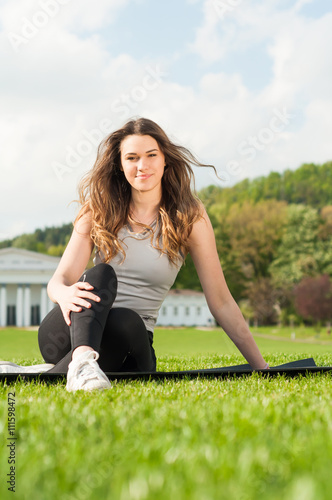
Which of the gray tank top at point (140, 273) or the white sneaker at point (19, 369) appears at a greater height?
the gray tank top at point (140, 273)

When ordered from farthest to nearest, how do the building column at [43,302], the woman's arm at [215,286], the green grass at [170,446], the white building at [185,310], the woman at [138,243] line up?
the building column at [43,302] < the white building at [185,310] < the woman's arm at [215,286] < the woman at [138,243] < the green grass at [170,446]

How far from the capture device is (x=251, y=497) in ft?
3.42

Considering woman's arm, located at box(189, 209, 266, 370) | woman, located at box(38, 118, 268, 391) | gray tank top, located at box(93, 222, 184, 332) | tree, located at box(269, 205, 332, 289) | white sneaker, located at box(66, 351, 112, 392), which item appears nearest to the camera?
white sneaker, located at box(66, 351, 112, 392)

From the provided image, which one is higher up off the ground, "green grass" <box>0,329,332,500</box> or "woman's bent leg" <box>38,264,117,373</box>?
"woman's bent leg" <box>38,264,117,373</box>

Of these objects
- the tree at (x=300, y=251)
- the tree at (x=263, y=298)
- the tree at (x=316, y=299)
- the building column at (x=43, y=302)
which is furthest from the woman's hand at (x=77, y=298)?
the building column at (x=43, y=302)

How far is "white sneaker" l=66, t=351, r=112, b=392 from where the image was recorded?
8.18 ft

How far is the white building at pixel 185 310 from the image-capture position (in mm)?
53469

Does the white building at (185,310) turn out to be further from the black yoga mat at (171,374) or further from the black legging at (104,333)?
the black legging at (104,333)

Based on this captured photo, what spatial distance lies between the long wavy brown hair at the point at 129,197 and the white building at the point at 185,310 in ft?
162

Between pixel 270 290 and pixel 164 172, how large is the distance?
40.8 metres

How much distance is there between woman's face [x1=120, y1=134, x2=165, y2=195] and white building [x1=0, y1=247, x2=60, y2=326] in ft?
168

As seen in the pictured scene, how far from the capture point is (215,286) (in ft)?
11.4

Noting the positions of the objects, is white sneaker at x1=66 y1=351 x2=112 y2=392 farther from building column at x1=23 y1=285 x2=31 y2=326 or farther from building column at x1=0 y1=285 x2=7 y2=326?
building column at x1=0 y1=285 x2=7 y2=326

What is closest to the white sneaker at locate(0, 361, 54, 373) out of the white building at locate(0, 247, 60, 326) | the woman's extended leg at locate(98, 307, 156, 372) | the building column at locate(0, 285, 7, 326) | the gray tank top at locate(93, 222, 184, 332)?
the woman's extended leg at locate(98, 307, 156, 372)
